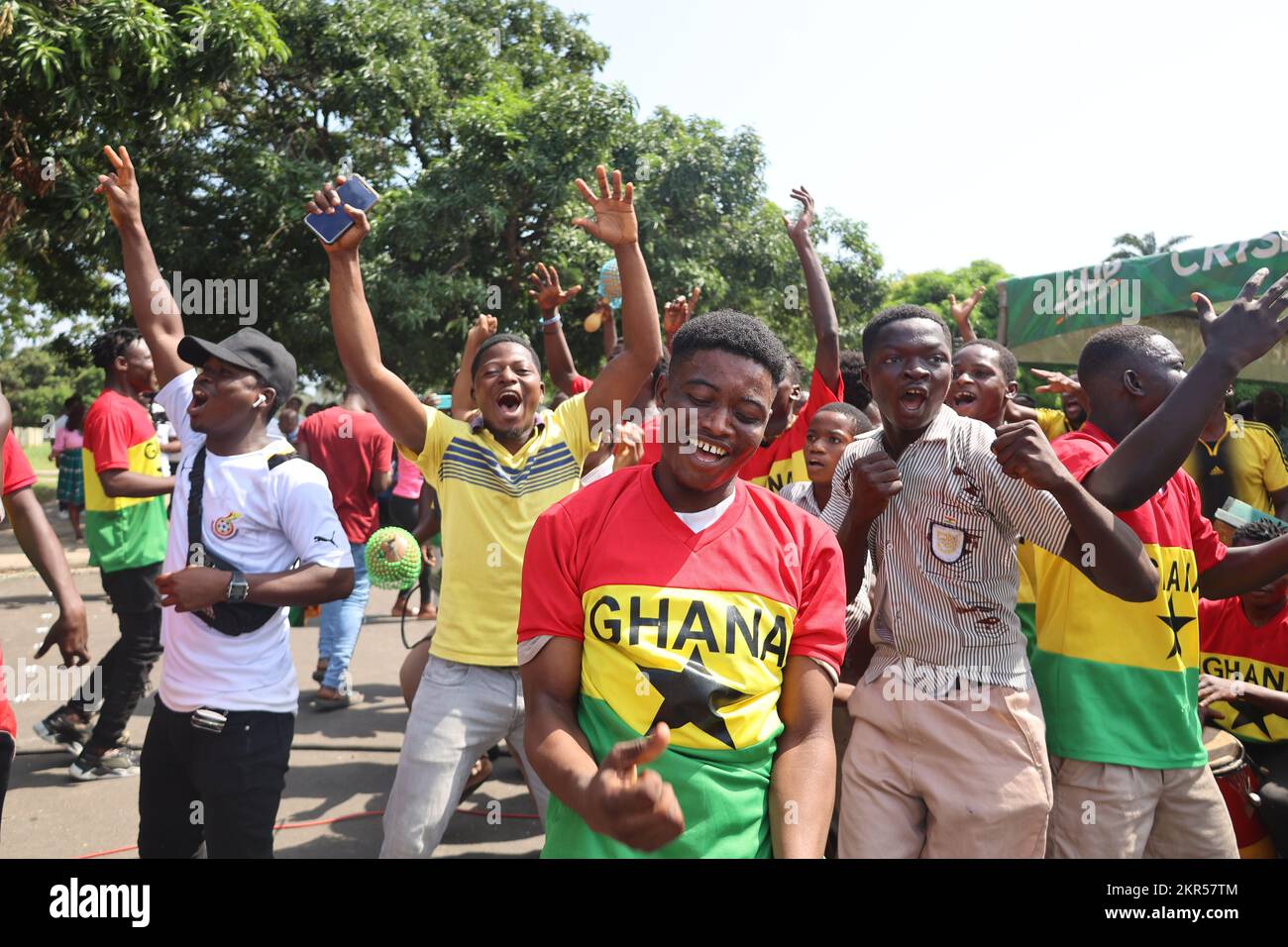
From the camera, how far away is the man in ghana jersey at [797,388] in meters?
4.38

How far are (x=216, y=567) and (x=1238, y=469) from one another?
19.9 feet

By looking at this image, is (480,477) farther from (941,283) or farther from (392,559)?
(941,283)

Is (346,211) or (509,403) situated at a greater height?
(346,211)

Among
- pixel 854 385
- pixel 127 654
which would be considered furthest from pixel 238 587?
pixel 854 385

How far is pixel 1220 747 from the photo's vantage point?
11.3 feet

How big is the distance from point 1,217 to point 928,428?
34.3 feet

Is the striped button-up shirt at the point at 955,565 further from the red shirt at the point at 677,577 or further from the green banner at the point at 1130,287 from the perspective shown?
the green banner at the point at 1130,287

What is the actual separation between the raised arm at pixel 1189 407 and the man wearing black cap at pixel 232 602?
2.28m

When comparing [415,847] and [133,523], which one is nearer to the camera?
[415,847]

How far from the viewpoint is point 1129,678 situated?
2.92m

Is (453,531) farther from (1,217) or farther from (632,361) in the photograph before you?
(1,217)
